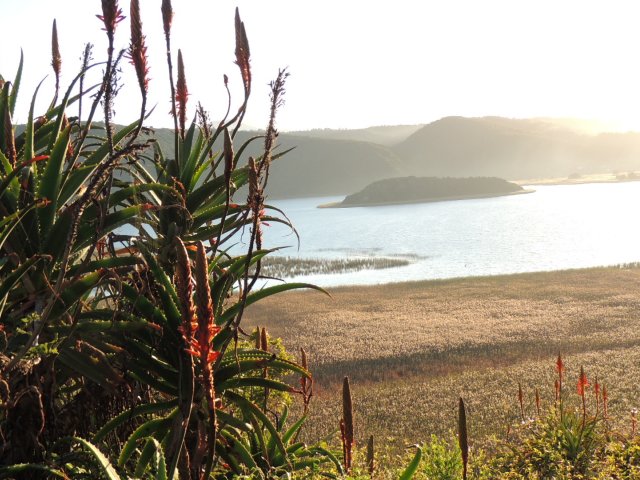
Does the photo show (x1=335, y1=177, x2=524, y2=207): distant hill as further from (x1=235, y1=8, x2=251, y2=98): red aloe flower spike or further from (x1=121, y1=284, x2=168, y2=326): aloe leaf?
(x1=235, y1=8, x2=251, y2=98): red aloe flower spike

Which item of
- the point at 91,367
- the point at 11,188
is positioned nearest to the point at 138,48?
the point at 11,188

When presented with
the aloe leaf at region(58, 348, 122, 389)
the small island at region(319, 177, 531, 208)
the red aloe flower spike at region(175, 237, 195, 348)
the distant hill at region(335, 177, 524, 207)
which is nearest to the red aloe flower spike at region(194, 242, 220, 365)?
the red aloe flower spike at region(175, 237, 195, 348)

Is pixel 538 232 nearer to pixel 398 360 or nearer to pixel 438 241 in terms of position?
pixel 438 241

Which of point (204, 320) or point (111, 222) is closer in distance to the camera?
point (204, 320)

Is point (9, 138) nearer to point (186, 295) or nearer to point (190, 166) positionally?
point (190, 166)

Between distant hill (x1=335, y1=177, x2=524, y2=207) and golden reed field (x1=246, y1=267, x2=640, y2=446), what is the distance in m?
122

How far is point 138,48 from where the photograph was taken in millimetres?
2357

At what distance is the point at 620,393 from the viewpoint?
15.3 meters

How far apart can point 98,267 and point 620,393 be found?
1478 cm

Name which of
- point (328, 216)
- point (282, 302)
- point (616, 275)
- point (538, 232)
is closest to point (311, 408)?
point (282, 302)

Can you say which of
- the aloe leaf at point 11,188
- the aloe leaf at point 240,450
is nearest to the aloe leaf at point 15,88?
the aloe leaf at point 11,188

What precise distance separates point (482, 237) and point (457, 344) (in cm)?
5425

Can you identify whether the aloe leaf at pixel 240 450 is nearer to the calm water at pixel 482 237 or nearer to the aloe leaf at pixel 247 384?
the aloe leaf at pixel 247 384

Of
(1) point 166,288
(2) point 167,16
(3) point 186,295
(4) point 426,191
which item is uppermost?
(4) point 426,191
